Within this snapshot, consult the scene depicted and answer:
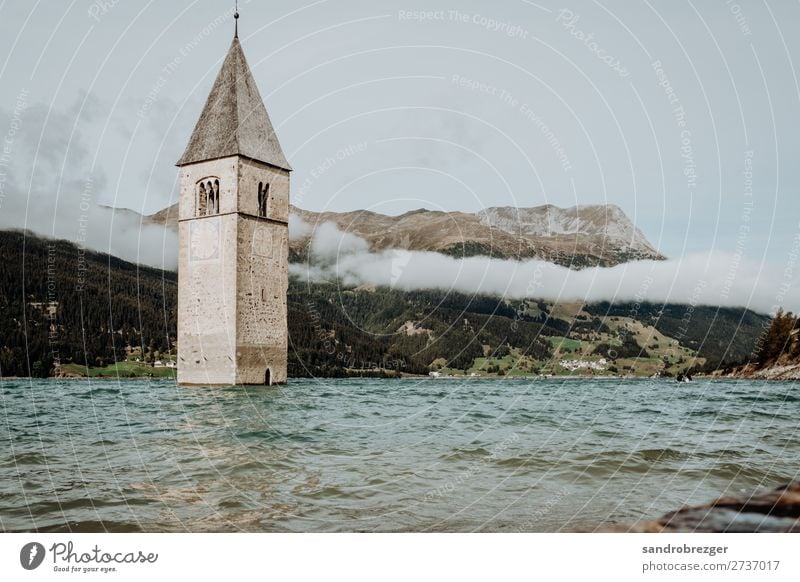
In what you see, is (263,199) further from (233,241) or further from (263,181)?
(233,241)

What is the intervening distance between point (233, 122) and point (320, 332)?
69.9m

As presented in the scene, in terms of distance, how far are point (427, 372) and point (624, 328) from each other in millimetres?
71010

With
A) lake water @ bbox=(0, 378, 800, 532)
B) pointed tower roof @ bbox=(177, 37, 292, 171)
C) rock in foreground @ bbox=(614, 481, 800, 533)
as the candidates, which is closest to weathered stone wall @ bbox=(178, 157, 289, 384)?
pointed tower roof @ bbox=(177, 37, 292, 171)

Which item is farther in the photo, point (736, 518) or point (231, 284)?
point (231, 284)

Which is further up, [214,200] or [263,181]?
[263,181]

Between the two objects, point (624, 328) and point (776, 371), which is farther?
point (624, 328)

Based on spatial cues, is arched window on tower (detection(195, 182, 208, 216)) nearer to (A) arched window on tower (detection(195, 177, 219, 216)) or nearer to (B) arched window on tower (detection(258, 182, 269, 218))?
(A) arched window on tower (detection(195, 177, 219, 216))

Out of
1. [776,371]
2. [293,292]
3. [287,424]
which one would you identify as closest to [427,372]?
[293,292]

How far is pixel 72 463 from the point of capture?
12.8 meters

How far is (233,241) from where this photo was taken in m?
46.6
